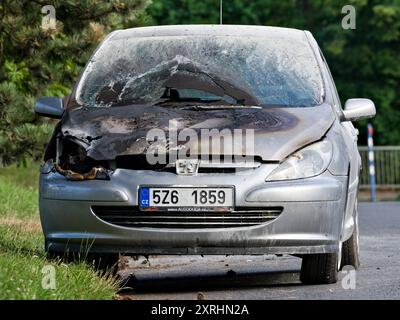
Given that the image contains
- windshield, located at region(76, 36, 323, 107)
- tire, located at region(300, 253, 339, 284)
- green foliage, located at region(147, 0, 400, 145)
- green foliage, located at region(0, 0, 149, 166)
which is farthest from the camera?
green foliage, located at region(147, 0, 400, 145)

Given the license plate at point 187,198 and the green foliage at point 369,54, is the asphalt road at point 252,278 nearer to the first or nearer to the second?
the license plate at point 187,198

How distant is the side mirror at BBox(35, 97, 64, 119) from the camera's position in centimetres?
883

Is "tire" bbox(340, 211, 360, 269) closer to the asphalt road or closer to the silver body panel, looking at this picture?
the asphalt road

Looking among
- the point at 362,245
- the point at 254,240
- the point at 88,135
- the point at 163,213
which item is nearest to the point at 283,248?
the point at 254,240

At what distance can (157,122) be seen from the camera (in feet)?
26.4

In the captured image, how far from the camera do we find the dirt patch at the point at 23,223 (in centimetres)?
1186

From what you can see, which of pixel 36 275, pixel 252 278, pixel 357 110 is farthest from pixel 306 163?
pixel 36 275

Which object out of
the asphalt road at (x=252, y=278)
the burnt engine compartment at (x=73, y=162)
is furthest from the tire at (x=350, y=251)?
the burnt engine compartment at (x=73, y=162)

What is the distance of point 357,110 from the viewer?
8.86 metres

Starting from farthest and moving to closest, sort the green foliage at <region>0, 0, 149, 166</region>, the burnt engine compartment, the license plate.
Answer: the green foliage at <region>0, 0, 149, 166</region>, the burnt engine compartment, the license plate

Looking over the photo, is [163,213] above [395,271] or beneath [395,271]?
above

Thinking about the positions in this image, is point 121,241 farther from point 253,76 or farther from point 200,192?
point 253,76

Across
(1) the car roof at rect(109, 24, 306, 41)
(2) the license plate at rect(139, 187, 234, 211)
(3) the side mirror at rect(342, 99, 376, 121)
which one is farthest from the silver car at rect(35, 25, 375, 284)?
(1) the car roof at rect(109, 24, 306, 41)

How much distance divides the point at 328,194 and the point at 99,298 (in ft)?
5.32
